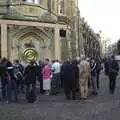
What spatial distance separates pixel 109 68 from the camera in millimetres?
21203

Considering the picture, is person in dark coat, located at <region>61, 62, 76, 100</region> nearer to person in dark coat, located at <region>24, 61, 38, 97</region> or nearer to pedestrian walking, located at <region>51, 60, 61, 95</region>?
person in dark coat, located at <region>24, 61, 38, 97</region>

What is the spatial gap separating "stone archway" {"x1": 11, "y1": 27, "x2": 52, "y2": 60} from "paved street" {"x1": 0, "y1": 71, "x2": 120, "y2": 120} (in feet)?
60.3

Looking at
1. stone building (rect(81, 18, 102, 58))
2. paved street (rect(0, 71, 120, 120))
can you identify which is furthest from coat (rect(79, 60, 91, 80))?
stone building (rect(81, 18, 102, 58))

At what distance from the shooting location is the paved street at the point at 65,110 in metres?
13.7

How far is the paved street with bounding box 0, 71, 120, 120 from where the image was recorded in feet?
44.8

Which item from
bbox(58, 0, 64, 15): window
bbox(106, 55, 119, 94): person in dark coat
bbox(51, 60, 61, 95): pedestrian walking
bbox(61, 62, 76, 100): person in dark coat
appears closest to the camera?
bbox(61, 62, 76, 100): person in dark coat

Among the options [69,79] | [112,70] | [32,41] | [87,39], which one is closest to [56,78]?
[112,70]

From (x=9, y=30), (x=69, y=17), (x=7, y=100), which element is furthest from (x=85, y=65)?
(x=69, y=17)

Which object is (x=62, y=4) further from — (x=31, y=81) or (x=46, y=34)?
(x=31, y=81)

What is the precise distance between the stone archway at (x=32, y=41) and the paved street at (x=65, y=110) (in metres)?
18.4

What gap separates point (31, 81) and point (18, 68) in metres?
1.64

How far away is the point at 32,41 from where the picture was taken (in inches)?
1518

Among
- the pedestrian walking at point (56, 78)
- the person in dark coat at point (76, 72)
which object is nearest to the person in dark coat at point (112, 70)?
the person in dark coat at point (76, 72)

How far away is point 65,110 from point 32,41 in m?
23.5
